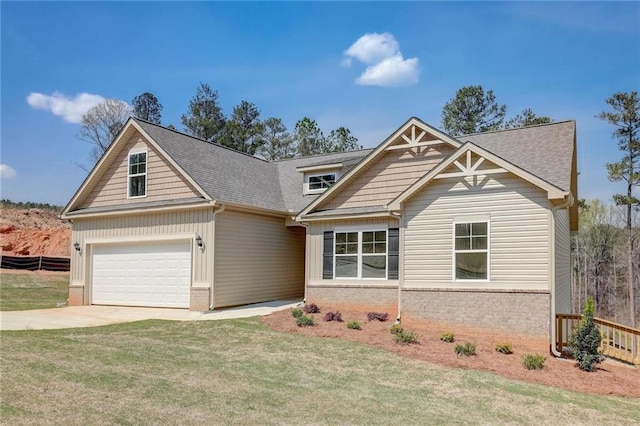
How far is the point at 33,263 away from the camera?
29141 mm

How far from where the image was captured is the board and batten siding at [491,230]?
12.4 metres

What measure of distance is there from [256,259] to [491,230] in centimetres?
863

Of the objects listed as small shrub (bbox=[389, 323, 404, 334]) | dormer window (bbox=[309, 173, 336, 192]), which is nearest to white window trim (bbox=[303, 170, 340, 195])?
dormer window (bbox=[309, 173, 336, 192])

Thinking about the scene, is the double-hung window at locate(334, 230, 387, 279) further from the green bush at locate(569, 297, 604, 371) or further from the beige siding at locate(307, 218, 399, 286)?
the green bush at locate(569, 297, 604, 371)

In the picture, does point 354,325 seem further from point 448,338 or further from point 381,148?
point 381,148

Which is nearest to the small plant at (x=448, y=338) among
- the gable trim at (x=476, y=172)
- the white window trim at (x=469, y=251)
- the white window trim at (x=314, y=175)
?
the white window trim at (x=469, y=251)

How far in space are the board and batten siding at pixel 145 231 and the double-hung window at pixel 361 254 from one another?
13.7 feet

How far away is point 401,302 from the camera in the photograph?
553 inches

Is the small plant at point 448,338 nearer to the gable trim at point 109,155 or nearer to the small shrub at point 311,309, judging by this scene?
the small shrub at point 311,309

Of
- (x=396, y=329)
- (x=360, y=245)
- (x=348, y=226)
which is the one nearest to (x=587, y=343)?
(x=396, y=329)

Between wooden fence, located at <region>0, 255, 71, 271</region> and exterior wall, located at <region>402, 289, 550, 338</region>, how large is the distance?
2390 centimetres

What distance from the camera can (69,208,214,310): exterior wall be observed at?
16438 mm

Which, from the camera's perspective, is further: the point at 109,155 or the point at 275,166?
the point at 275,166

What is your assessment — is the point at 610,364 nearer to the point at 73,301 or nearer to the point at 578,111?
the point at 73,301
